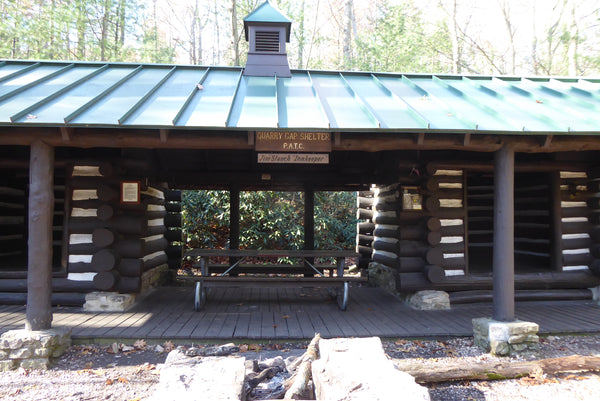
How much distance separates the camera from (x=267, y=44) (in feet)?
24.2

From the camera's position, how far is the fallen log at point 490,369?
3.88 meters

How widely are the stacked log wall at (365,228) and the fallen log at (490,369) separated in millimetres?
5499

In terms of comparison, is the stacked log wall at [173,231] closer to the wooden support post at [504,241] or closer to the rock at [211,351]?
the rock at [211,351]

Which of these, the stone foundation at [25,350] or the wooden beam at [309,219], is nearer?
the stone foundation at [25,350]

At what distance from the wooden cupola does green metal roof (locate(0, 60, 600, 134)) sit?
30 cm

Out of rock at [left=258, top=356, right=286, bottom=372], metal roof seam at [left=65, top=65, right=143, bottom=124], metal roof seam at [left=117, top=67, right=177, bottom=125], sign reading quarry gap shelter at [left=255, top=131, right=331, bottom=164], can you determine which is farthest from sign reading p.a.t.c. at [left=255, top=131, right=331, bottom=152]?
rock at [left=258, top=356, right=286, bottom=372]

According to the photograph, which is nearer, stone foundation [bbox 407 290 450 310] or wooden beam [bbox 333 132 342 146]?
wooden beam [bbox 333 132 342 146]

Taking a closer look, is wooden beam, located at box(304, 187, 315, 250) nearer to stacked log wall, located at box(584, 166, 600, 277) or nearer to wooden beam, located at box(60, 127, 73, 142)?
wooden beam, located at box(60, 127, 73, 142)

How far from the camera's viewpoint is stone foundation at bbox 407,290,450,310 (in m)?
6.35

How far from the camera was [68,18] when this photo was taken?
47.1 feet

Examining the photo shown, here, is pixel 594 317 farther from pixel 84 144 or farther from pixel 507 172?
pixel 84 144

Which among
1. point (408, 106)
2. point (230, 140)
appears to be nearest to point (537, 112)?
point (408, 106)

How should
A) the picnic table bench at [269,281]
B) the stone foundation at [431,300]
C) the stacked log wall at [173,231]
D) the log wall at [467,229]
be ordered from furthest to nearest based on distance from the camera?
the stacked log wall at [173,231]
the log wall at [467,229]
the stone foundation at [431,300]
the picnic table bench at [269,281]

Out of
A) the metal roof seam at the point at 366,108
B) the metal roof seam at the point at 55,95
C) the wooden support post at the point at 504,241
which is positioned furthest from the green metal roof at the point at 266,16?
the wooden support post at the point at 504,241
